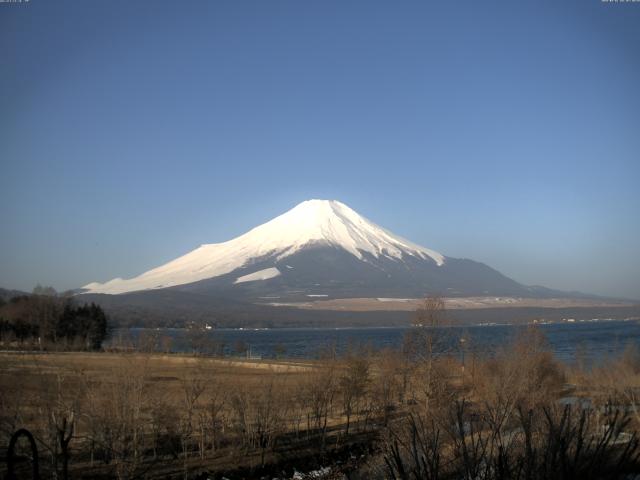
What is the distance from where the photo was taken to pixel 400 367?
33625 mm

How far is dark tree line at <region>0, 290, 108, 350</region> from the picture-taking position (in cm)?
7025

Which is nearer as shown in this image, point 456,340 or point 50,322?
point 456,340

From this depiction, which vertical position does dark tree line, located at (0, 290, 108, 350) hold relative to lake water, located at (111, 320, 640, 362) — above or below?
above

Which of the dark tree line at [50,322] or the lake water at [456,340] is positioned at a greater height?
the dark tree line at [50,322]

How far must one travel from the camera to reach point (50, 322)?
7300cm

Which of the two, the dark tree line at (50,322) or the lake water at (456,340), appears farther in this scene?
the dark tree line at (50,322)

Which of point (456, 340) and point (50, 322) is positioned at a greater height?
point (456, 340)

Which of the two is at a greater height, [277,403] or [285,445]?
[277,403]

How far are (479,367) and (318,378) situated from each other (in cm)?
1221

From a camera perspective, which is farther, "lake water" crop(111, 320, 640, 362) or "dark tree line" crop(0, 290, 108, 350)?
"dark tree line" crop(0, 290, 108, 350)

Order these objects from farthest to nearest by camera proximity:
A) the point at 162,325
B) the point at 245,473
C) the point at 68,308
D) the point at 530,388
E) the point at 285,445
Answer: the point at 162,325
the point at 68,308
the point at 530,388
the point at 285,445
the point at 245,473

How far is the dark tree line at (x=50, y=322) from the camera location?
70250 millimetres

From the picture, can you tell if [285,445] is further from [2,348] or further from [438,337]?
[2,348]

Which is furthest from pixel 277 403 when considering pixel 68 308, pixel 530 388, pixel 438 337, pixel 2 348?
pixel 68 308
